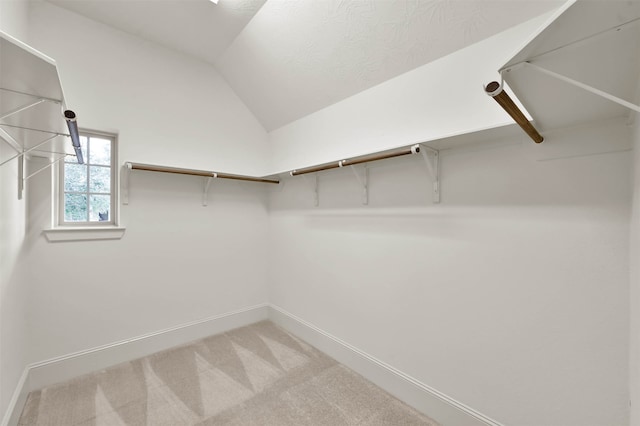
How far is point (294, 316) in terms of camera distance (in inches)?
113

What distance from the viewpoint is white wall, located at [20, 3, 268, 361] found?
2.04 metres

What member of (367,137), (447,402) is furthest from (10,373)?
(367,137)

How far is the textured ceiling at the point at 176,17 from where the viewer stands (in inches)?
80.7

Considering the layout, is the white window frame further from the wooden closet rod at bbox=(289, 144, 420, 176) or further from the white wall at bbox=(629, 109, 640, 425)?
the white wall at bbox=(629, 109, 640, 425)

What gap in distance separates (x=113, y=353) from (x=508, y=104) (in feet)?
10.4

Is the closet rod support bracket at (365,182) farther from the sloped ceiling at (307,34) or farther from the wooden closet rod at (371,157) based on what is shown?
the sloped ceiling at (307,34)

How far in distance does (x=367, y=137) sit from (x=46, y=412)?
2.92 metres

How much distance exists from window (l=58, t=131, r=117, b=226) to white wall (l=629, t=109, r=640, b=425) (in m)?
3.30

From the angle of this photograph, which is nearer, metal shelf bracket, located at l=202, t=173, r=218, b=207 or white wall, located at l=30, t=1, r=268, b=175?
white wall, located at l=30, t=1, r=268, b=175

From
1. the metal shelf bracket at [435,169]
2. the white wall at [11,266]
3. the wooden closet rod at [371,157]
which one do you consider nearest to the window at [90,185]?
the white wall at [11,266]

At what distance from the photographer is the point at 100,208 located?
233 centimetres

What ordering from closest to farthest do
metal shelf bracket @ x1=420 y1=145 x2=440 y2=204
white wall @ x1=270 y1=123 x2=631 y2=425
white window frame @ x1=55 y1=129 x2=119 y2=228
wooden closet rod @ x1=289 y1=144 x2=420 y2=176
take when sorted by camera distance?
1. white wall @ x1=270 y1=123 x2=631 y2=425
2. wooden closet rod @ x1=289 y1=144 x2=420 y2=176
3. metal shelf bracket @ x1=420 y1=145 x2=440 y2=204
4. white window frame @ x1=55 y1=129 x2=119 y2=228

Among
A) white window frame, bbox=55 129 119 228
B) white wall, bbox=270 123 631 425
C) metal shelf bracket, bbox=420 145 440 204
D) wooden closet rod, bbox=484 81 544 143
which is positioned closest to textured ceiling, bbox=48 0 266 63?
white window frame, bbox=55 129 119 228

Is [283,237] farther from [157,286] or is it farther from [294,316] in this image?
[157,286]
